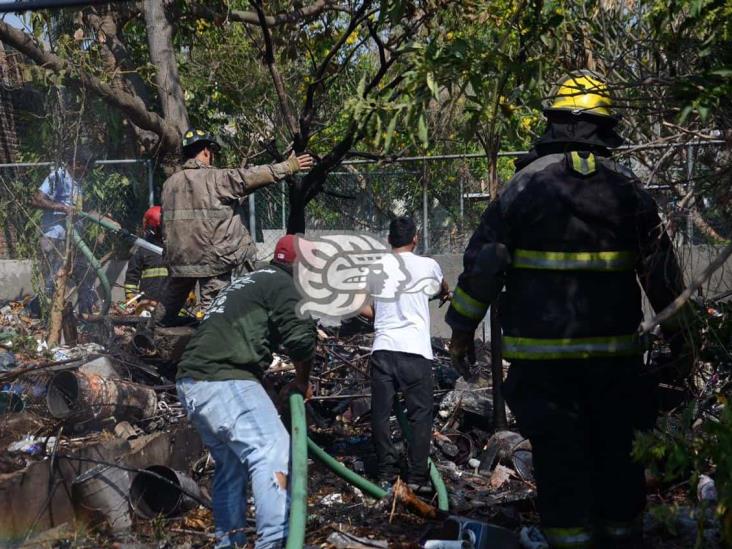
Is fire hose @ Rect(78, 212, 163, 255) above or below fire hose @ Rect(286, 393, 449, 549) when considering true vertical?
above

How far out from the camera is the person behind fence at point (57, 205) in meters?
8.31

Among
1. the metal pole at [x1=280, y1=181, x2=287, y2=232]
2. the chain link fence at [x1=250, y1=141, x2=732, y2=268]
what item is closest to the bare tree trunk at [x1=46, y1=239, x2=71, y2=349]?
the chain link fence at [x1=250, y1=141, x2=732, y2=268]

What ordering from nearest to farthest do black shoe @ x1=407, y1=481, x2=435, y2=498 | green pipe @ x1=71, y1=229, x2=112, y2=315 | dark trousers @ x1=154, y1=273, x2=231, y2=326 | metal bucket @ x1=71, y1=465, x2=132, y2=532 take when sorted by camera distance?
metal bucket @ x1=71, y1=465, x2=132, y2=532 → black shoe @ x1=407, y1=481, x2=435, y2=498 → dark trousers @ x1=154, y1=273, x2=231, y2=326 → green pipe @ x1=71, y1=229, x2=112, y2=315

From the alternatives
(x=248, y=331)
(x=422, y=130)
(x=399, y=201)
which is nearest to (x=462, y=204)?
(x=399, y=201)

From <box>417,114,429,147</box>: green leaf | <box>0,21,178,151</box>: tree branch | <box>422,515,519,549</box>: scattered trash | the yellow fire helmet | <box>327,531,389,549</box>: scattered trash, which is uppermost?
<box>0,21,178,151</box>: tree branch

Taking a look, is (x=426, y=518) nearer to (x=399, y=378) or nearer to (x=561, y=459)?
(x=399, y=378)

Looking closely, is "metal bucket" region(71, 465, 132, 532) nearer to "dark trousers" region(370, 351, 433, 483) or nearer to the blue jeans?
the blue jeans

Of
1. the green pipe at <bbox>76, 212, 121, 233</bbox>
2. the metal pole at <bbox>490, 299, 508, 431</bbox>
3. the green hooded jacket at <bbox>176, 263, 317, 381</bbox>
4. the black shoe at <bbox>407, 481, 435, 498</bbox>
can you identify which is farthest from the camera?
the green pipe at <bbox>76, 212, 121, 233</bbox>

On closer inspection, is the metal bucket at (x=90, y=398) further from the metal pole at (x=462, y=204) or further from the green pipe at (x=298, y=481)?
the metal pole at (x=462, y=204)

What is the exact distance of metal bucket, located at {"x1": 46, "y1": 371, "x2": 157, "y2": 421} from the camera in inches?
246

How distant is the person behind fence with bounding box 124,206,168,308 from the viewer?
30.9 feet

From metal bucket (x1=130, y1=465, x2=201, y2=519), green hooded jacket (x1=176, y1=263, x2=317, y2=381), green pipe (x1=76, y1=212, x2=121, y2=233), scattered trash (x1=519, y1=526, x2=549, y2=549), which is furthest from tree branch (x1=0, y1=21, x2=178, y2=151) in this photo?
scattered trash (x1=519, y1=526, x2=549, y2=549)

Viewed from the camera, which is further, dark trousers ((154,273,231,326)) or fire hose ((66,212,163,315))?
fire hose ((66,212,163,315))

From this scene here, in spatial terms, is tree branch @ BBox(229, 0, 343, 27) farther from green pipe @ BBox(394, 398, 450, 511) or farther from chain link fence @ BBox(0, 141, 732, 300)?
green pipe @ BBox(394, 398, 450, 511)
